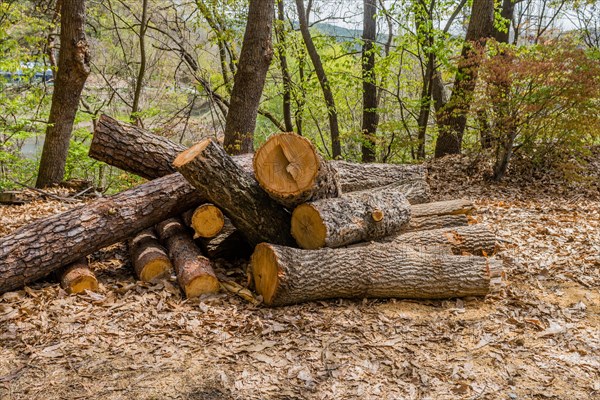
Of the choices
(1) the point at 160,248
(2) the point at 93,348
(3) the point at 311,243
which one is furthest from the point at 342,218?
(2) the point at 93,348

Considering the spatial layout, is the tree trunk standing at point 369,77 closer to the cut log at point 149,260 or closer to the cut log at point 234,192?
the cut log at point 234,192

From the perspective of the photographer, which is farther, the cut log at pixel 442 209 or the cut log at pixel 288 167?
the cut log at pixel 442 209

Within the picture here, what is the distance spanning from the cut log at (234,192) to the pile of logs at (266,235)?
0.01 metres

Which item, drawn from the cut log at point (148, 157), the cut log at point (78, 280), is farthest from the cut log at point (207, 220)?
the cut log at point (78, 280)

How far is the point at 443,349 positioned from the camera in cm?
326

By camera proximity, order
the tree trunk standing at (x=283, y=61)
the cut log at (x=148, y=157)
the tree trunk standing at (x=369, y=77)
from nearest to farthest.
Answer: the cut log at (x=148, y=157)
the tree trunk standing at (x=283, y=61)
the tree trunk standing at (x=369, y=77)

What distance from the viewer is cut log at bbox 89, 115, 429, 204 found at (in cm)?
461

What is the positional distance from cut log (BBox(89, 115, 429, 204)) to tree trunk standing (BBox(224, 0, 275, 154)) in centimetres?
159

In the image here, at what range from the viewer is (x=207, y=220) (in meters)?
4.31

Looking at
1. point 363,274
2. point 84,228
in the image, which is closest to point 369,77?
point 363,274

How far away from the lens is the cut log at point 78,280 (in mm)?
3842

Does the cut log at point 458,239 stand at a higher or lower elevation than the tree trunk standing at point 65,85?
lower

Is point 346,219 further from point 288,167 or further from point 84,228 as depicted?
point 84,228

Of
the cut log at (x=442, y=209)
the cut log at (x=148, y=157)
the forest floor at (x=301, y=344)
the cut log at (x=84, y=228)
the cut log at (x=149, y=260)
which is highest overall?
the cut log at (x=148, y=157)
